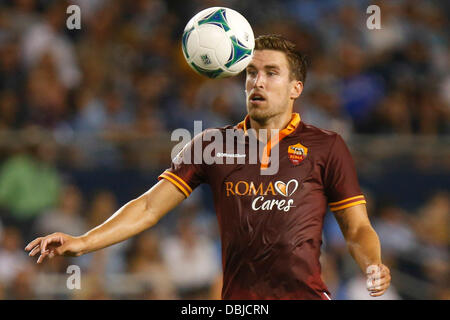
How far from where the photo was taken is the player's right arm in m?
4.67

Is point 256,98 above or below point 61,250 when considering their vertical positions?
above

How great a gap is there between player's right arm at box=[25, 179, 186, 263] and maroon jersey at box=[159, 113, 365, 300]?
11 cm

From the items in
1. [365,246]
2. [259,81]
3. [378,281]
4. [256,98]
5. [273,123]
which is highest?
[259,81]

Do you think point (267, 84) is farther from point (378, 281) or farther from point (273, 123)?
point (378, 281)

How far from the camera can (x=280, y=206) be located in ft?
16.2

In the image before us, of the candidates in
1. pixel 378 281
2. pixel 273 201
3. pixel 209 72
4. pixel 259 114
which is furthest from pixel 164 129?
pixel 378 281

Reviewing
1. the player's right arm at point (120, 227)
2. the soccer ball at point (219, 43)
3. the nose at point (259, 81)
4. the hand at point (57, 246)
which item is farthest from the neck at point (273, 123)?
the hand at point (57, 246)

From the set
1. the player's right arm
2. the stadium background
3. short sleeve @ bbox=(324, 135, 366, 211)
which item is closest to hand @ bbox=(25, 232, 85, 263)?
the player's right arm

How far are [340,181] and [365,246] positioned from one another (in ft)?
1.50

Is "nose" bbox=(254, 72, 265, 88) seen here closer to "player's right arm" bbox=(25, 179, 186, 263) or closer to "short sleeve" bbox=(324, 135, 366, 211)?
"short sleeve" bbox=(324, 135, 366, 211)

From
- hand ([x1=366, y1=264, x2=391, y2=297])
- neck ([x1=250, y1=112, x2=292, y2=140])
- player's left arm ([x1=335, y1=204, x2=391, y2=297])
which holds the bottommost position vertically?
hand ([x1=366, y1=264, x2=391, y2=297])

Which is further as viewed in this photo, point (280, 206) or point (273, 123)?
point (273, 123)
